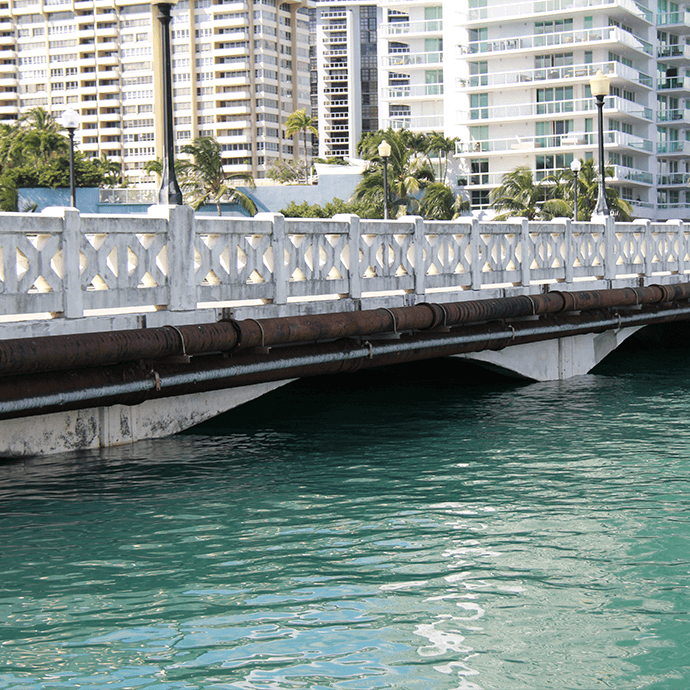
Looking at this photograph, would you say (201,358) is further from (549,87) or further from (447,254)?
(549,87)

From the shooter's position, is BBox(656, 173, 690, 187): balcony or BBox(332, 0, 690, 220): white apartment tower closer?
BBox(332, 0, 690, 220): white apartment tower

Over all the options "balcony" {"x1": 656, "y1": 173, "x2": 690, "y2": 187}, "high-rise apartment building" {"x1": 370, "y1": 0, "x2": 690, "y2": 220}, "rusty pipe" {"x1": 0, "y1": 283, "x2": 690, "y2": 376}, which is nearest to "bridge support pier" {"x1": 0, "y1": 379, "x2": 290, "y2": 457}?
"rusty pipe" {"x1": 0, "y1": 283, "x2": 690, "y2": 376}

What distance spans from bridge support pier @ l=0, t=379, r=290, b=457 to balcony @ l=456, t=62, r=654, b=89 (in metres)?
71.6

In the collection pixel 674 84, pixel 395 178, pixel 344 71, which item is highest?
pixel 344 71

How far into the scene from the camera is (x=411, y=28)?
95.6 metres

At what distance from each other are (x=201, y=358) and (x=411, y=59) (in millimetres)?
86085

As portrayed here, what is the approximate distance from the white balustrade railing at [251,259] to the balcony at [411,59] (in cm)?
7543

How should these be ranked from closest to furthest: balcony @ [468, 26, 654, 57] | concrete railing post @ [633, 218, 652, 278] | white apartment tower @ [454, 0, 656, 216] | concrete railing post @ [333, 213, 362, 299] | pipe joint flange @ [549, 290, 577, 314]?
concrete railing post @ [333, 213, 362, 299], pipe joint flange @ [549, 290, 577, 314], concrete railing post @ [633, 218, 652, 278], balcony @ [468, 26, 654, 57], white apartment tower @ [454, 0, 656, 216]

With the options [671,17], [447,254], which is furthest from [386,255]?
[671,17]

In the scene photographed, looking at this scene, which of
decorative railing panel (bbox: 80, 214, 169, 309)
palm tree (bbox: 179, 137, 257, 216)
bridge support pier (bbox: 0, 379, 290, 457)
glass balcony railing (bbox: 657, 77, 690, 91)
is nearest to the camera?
decorative railing panel (bbox: 80, 214, 169, 309)

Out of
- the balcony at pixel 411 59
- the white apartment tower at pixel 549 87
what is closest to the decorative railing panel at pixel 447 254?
the white apartment tower at pixel 549 87

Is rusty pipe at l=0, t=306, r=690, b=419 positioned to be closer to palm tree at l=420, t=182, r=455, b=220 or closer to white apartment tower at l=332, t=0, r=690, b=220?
palm tree at l=420, t=182, r=455, b=220

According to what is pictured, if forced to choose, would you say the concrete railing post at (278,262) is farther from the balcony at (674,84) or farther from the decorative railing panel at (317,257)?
the balcony at (674,84)

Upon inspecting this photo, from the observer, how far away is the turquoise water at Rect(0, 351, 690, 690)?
7383 mm
